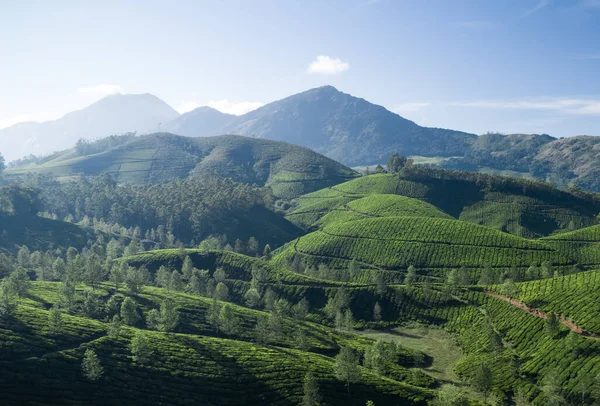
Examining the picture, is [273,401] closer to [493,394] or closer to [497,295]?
[493,394]

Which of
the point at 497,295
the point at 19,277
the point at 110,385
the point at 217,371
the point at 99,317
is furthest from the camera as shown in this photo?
the point at 497,295

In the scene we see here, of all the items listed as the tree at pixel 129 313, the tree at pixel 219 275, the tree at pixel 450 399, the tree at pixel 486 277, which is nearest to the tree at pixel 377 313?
the tree at pixel 486 277

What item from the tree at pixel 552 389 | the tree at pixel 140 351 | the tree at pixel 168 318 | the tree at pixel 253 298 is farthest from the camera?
the tree at pixel 253 298

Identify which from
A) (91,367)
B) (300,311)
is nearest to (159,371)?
(91,367)

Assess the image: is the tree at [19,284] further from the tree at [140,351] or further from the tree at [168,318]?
the tree at [140,351]

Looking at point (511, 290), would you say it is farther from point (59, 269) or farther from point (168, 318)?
point (59, 269)

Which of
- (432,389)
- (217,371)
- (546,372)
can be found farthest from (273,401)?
(546,372)

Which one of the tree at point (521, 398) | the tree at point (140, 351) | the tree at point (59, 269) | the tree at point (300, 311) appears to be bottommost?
the tree at point (521, 398)
